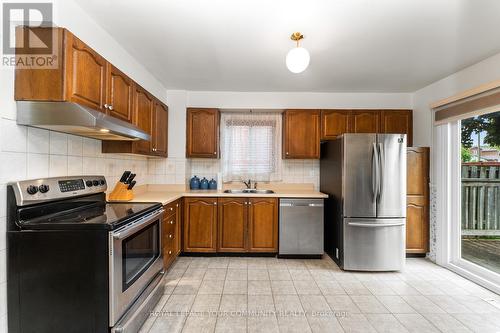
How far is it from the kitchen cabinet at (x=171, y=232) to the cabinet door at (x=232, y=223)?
0.55 meters

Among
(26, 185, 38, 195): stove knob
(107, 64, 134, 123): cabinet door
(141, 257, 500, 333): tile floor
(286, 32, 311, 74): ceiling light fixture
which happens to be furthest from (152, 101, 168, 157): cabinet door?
(286, 32, 311, 74): ceiling light fixture

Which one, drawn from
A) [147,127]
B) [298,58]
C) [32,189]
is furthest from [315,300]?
[147,127]

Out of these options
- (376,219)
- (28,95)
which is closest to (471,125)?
(376,219)

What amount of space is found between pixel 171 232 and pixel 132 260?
1167 millimetres

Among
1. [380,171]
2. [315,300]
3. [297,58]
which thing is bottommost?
[315,300]

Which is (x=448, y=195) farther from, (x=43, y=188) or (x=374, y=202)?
(x=43, y=188)

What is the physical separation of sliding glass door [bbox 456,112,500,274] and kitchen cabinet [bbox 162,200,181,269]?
11.7ft

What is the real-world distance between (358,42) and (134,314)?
9.61 feet

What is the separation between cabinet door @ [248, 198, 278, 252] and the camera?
361 centimetres

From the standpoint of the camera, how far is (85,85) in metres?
1.86

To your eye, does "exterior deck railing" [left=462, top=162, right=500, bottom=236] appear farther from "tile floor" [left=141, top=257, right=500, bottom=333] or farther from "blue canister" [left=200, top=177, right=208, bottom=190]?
"blue canister" [left=200, top=177, right=208, bottom=190]

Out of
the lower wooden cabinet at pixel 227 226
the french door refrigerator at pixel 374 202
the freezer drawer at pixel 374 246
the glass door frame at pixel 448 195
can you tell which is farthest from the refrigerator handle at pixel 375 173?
the lower wooden cabinet at pixel 227 226

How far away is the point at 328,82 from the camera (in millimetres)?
3633

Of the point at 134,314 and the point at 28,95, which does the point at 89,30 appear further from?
the point at 134,314
